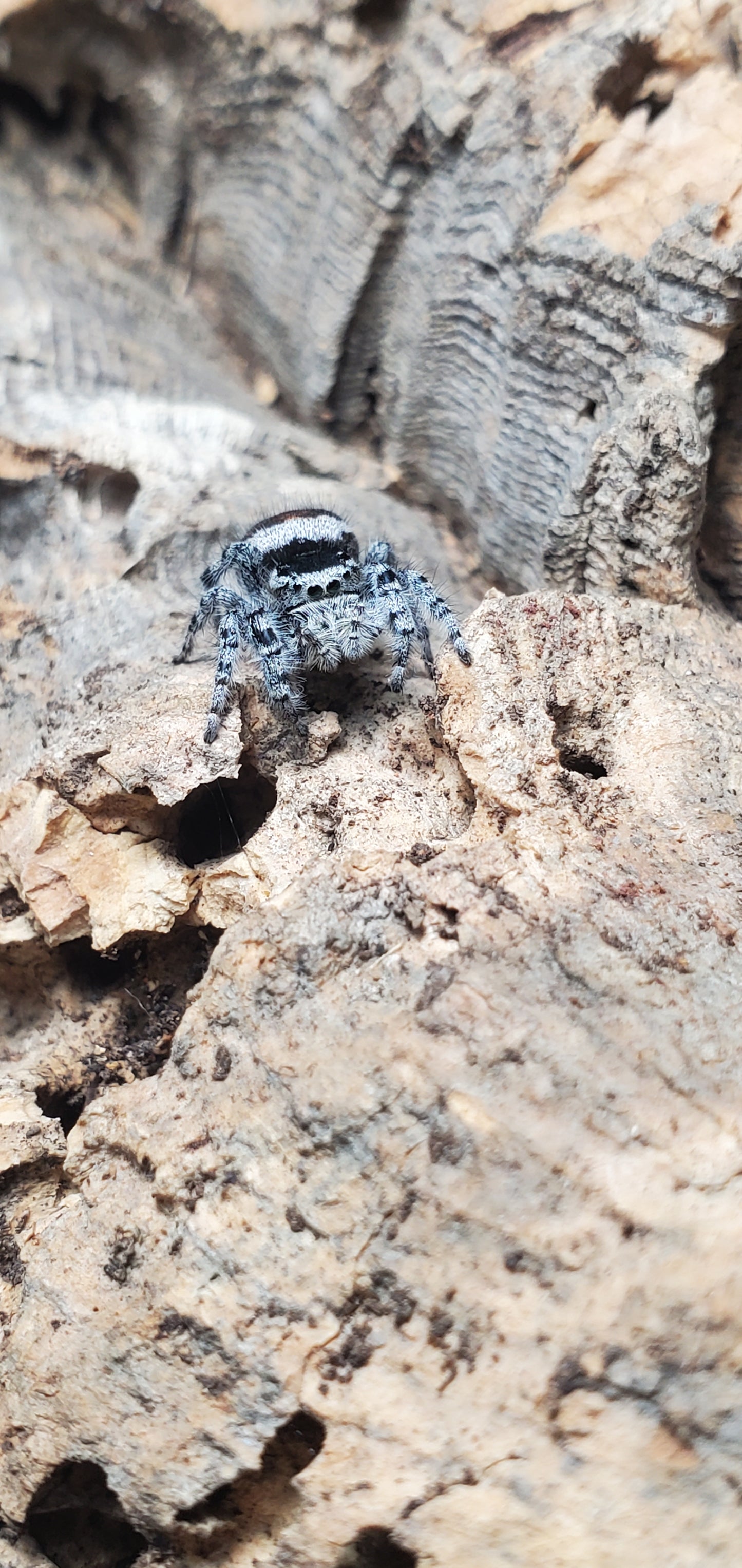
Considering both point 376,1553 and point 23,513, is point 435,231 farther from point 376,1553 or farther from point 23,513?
point 376,1553

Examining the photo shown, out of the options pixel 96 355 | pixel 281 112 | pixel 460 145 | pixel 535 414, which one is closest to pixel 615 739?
pixel 535 414

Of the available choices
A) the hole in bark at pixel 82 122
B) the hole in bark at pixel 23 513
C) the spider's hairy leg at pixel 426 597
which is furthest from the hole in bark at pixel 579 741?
the hole in bark at pixel 82 122

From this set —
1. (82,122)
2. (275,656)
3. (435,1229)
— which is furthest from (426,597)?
(82,122)

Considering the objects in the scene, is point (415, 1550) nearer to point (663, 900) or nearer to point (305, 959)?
point (305, 959)

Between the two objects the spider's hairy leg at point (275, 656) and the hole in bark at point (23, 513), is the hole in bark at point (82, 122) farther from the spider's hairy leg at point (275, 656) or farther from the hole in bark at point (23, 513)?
the spider's hairy leg at point (275, 656)

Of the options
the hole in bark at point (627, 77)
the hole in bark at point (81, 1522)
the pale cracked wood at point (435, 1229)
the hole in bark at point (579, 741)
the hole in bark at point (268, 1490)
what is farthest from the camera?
the hole in bark at point (627, 77)

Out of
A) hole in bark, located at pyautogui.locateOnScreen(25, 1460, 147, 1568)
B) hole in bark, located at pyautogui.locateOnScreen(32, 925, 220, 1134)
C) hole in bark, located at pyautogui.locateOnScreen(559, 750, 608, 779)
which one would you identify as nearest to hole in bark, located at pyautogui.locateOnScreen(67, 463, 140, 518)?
hole in bark, located at pyautogui.locateOnScreen(32, 925, 220, 1134)
